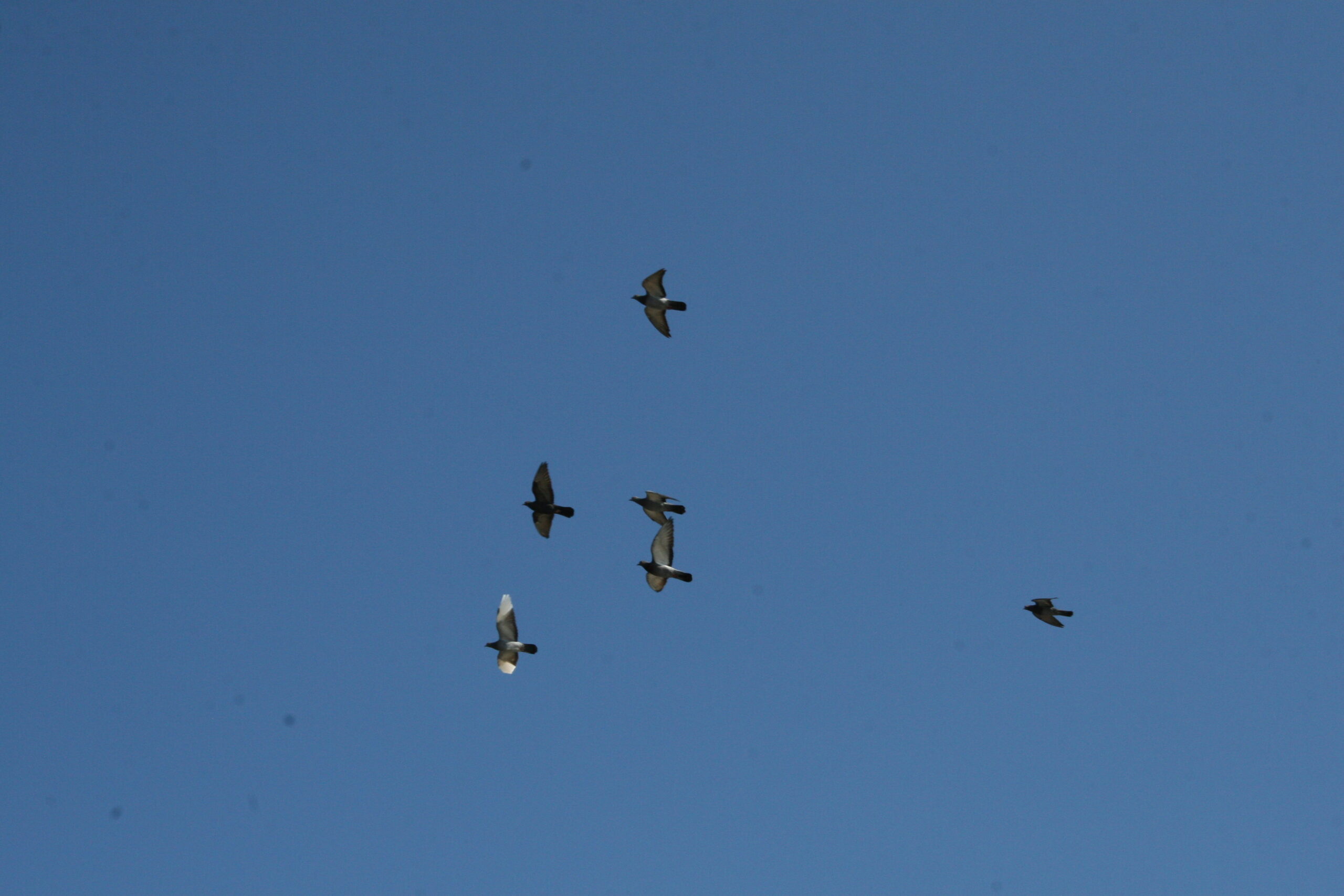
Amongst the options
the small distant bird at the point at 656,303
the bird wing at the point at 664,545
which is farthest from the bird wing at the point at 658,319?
the bird wing at the point at 664,545

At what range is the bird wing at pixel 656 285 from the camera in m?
43.1

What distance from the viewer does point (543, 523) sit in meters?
44.9

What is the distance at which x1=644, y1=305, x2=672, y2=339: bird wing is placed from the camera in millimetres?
43438

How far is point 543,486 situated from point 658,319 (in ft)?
21.9

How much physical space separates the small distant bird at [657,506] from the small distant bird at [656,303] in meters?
5.64

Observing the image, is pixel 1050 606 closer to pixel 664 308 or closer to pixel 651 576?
pixel 651 576

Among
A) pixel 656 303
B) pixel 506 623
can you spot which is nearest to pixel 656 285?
pixel 656 303

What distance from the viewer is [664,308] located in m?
43.7

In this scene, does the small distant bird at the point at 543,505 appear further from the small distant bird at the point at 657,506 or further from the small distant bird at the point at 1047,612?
the small distant bird at the point at 1047,612

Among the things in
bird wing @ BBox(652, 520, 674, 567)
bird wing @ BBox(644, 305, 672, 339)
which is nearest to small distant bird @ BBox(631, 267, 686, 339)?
bird wing @ BBox(644, 305, 672, 339)

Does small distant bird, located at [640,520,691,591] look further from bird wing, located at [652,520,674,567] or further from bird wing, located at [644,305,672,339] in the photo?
bird wing, located at [644,305,672,339]

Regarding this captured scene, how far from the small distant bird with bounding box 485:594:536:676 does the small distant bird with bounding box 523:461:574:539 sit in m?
3.47

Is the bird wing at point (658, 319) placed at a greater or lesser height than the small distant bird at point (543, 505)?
greater

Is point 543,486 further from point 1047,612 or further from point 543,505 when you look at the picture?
point 1047,612
